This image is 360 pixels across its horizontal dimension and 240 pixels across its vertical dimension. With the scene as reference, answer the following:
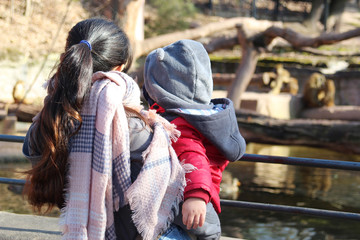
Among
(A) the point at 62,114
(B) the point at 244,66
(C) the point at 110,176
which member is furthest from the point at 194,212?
(B) the point at 244,66

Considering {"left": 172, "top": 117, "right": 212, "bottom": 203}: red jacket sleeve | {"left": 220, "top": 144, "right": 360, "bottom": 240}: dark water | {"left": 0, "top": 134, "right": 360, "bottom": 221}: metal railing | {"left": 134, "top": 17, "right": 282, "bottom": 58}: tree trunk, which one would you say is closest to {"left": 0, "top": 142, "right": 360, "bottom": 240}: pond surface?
{"left": 220, "top": 144, "right": 360, "bottom": 240}: dark water

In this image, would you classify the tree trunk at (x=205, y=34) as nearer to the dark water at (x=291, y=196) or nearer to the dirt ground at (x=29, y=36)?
the dark water at (x=291, y=196)

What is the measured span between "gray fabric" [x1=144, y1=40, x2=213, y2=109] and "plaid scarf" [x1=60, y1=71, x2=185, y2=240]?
15 cm

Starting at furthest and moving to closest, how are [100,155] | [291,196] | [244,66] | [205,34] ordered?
[244,66] < [205,34] < [291,196] < [100,155]

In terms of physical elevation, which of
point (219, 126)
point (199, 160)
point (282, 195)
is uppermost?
point (219, 126)

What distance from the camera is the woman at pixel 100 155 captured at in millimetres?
1752

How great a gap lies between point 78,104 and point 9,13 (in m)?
19.5

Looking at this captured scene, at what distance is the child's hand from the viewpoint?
1758 millimetres

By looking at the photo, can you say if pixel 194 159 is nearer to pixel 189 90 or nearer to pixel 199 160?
pixel 199 160

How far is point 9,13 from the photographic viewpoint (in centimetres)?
1978

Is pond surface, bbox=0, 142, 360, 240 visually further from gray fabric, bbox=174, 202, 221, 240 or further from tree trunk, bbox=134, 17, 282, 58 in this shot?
gray fabric, bbox=174, 202, 221, 240

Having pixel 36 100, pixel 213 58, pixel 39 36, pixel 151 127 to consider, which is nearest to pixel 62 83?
pixel 151 127

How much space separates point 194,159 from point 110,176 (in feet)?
1.00

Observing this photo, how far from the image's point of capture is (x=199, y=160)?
6.00 ft
